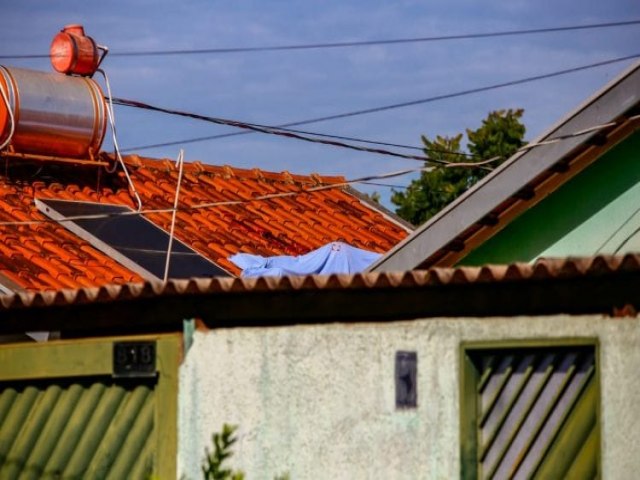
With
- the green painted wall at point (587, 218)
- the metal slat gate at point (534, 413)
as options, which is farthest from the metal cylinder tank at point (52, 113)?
the metal slat gate at point (534, 413)

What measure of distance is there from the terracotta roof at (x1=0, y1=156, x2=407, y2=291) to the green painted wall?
15.7 ft

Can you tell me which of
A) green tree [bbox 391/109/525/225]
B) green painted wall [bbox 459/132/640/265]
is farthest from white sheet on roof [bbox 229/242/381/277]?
green tree [bbox 391/109/525/225]

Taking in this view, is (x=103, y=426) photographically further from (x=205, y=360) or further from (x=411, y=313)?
(x=411, y=313)

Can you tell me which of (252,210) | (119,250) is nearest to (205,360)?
(119,250)

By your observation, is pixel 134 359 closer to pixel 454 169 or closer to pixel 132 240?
pixel 132 240

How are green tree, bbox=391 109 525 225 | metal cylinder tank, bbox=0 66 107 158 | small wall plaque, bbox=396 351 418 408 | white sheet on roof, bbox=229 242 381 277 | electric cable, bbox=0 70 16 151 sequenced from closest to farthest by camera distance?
1. small wall plaque, bbox=396 351 418 408
2. white sheet on roof, bbox=229 242 381 277
3. electric cable, bbox=0 70 16 151
4. metal cylinder tank, bbox=0 66 107 158
5. green tree, bbox=391 109 525 225

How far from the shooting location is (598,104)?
11555mm

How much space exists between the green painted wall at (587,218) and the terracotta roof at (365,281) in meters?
2.89

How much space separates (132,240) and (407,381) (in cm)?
761

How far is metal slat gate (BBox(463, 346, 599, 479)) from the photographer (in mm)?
9195

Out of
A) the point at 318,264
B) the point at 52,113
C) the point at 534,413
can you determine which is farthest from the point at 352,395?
the point at 52,113

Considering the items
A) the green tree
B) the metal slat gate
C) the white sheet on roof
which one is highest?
the green tree

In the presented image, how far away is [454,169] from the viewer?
28.2 metres

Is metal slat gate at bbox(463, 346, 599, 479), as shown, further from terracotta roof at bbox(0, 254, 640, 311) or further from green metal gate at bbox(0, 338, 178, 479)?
green metal gate at bbox(0, 338, 178, 479)
